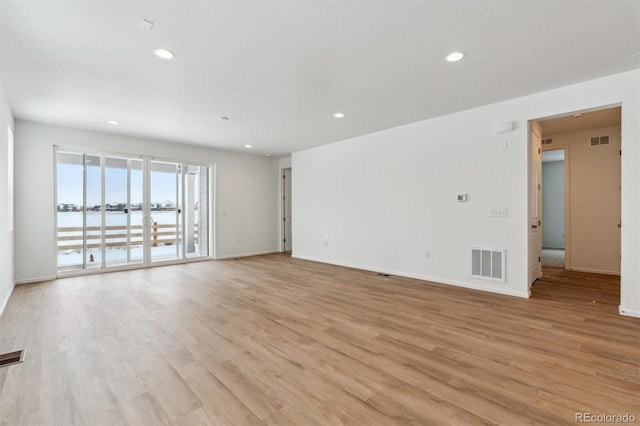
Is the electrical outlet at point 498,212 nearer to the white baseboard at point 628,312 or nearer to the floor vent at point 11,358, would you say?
the white baseboard at point 628,312

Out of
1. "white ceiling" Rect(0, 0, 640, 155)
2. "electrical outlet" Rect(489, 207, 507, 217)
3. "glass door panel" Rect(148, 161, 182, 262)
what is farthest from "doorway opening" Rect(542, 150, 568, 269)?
"glass door panel" Rect(148, 161, 182, 262)

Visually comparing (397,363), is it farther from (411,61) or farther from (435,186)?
(435,186)

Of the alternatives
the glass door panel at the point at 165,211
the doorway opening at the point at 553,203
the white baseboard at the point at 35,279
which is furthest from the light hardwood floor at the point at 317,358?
the doorway opening at the point at 553,203

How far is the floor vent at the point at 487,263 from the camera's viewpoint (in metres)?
4.26

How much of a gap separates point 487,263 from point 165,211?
6655 mm

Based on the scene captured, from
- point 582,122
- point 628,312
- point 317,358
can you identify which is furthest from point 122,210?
point 582,122

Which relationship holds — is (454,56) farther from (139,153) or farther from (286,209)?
(286,209)

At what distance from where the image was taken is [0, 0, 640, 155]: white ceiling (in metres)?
2.26

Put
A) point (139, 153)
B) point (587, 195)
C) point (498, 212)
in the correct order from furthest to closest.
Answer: point (139, 153) < point (587, 195) < point (498, 212)

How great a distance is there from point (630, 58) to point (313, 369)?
4.45 metres

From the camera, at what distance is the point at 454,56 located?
294 centimetres

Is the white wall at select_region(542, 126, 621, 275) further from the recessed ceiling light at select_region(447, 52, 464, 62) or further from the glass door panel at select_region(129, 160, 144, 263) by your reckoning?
the glass door panel at select_region(129, 160, 144, 263)

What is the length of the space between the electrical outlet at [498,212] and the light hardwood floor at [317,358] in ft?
3.88

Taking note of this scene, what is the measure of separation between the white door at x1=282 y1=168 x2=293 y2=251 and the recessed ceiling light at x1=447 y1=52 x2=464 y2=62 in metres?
6.41
